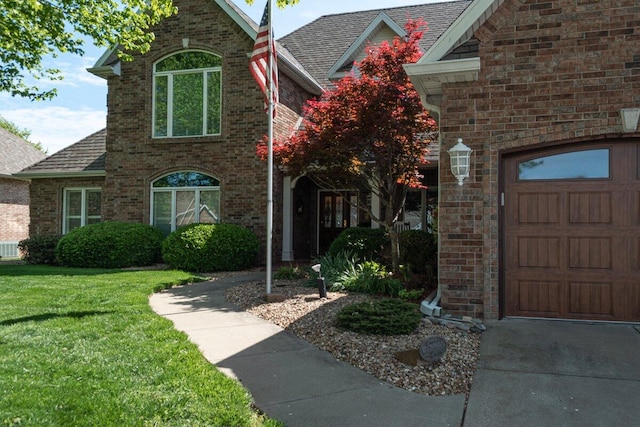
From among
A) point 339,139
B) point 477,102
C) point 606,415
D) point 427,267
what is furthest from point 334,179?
point 606,415

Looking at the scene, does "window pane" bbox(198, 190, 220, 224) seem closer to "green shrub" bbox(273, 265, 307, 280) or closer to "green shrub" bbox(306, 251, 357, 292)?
"green shrub" bbox(273, 265, 307, 280)

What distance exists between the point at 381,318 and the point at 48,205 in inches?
574

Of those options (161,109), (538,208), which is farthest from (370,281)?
(161,109)

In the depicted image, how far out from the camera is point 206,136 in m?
13.6

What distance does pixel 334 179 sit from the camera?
1009cm

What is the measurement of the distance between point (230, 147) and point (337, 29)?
7.87 m

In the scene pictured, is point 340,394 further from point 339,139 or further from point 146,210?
point 146,210

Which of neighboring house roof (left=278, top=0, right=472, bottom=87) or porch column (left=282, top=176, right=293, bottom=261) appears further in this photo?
neighboring house roof (left=278, top=0, right=472, bottom=87)

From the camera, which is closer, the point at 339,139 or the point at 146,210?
the point at 339,139

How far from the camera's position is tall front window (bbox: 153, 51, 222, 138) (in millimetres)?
13688

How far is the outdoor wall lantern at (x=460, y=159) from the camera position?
20.4 ft

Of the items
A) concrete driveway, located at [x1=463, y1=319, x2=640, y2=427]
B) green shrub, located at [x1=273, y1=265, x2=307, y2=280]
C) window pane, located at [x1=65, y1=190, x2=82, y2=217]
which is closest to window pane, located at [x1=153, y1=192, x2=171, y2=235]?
window pane, located at [x1=65, y1=190, x2=82, y2=217]

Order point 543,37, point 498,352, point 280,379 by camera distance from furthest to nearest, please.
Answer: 1. point 543,37
2. point 498,352
3. point 280,379

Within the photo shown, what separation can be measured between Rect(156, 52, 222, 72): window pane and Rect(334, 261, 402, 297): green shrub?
7953 millimetres
